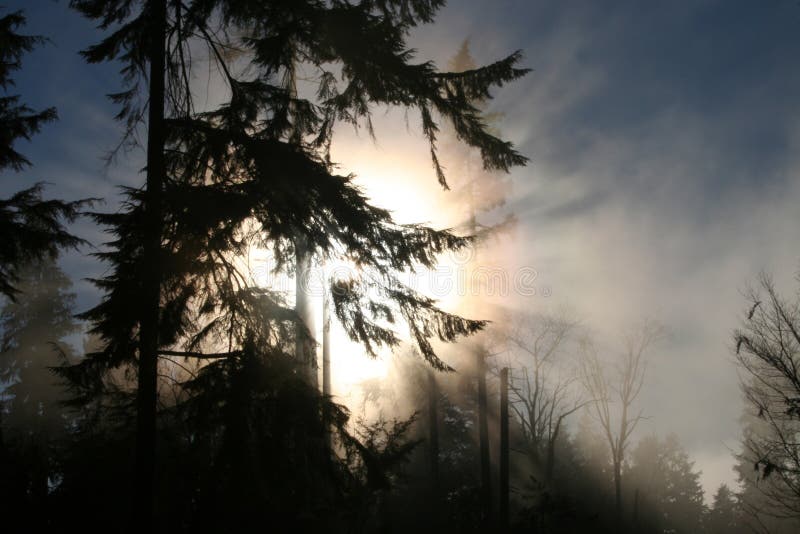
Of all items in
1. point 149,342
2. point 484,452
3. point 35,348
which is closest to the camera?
point 149,342

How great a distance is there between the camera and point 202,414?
4.31 m

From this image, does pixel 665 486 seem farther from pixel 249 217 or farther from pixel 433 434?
pixel 249 217

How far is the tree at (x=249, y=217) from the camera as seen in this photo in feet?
15.9

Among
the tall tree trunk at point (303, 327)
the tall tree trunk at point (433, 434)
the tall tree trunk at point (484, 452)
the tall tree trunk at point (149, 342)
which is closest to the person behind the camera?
the tall tree trunk at point (149, 342)

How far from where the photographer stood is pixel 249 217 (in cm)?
530

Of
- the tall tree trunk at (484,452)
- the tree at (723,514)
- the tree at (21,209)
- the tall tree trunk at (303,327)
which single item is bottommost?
the tree at (723,514)

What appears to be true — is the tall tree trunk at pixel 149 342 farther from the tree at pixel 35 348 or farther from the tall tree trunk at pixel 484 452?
the tree at pixel 35 348

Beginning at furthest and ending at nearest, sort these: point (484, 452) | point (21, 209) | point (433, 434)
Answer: point (433, 434) → point (484, 452) → point (21, 209)

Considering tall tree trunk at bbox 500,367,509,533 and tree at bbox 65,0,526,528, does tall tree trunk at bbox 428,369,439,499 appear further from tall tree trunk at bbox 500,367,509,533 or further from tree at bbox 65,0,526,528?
tree at bbox 65,0,526,528

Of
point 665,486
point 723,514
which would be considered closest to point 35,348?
point 665,486

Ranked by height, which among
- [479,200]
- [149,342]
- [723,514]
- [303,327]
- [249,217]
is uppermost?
[479,200]

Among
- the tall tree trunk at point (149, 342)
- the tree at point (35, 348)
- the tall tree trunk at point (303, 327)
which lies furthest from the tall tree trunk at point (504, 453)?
the tree at point (35, 348)

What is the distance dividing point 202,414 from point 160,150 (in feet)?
11.3

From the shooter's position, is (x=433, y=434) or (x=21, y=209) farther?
(x=433, y=434)
